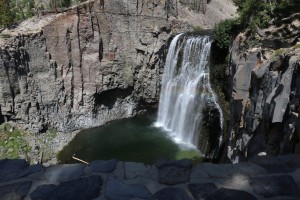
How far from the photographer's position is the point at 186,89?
2381 centimetres

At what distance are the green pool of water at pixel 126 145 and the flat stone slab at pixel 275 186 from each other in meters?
16.2

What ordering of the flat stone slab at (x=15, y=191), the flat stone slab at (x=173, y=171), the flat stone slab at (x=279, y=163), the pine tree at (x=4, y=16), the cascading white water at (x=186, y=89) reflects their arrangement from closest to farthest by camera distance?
the flat stone slab at (x=15, y=191) → the flat stone slab at (x=173, y=171) → the flat stone slab at (x=279, y=163) → the cascading white water at (x=186, y=89) → the pine tree at (x=4, y=16)

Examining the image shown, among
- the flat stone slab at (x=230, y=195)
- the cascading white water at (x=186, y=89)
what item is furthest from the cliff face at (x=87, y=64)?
the flat stone slab at (x=230, y=195)

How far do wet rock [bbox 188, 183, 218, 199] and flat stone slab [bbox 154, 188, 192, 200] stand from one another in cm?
9

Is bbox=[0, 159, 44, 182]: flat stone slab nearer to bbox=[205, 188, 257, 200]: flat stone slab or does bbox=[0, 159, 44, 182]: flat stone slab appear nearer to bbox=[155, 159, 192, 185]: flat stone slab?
bbox=[155, 159, 192, 185]: flat stone slab

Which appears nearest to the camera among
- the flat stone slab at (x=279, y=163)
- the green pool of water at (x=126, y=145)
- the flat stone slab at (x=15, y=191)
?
the flat stone slab at (x=15, y=191)

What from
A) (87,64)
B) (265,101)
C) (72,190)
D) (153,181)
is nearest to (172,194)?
(153,181)

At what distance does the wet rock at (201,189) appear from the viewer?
10.7ft

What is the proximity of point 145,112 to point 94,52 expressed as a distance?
277 inches

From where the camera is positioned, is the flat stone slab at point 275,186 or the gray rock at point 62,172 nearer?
the flat stone slab at point 275,186

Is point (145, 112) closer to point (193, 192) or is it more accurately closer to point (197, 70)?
point (197, 70)

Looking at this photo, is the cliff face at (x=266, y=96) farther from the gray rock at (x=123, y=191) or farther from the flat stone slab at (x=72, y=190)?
the flat stone slab at (x=72, y=190)

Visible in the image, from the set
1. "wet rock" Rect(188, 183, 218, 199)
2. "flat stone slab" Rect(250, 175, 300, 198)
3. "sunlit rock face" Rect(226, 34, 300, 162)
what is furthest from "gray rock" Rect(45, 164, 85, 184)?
"sunlit rock face" Rect(226, 34, 300, 162)

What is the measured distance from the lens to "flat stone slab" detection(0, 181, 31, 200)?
3178mm
